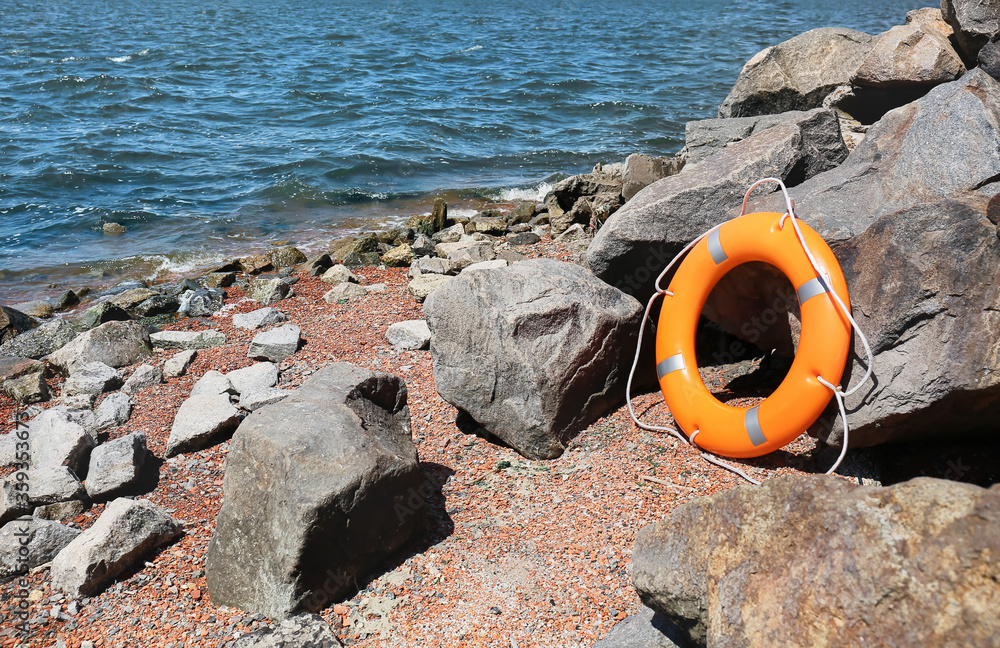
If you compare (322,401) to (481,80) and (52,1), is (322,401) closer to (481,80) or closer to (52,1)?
(481,80)

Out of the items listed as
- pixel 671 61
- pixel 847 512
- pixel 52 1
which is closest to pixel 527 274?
pixel 847 512

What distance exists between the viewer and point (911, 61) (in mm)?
5984

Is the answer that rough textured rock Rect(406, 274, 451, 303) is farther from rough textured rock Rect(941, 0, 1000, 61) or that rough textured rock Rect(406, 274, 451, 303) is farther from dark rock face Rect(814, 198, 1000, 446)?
rough textured rock Rect(941, 0, 1000, 61)

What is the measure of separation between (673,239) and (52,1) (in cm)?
3047

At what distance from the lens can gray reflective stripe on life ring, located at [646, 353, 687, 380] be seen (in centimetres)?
395

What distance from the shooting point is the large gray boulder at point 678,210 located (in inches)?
165

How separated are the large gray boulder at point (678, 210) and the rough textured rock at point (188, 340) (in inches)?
123

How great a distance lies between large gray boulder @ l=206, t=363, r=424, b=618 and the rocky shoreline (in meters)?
0.01

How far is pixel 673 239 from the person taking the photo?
422cm

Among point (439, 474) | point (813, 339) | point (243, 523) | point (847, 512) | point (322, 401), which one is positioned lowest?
point (439, 474)

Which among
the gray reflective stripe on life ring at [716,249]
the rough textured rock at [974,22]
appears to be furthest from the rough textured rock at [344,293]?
the rough textured rock at [974,22]

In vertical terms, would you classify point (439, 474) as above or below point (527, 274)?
below

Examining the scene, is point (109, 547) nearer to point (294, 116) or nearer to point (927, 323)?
point (927, 323)

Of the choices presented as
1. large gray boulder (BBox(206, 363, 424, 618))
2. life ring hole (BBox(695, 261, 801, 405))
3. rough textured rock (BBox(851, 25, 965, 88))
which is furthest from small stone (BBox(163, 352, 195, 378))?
rough textured rock (BBox(851, 25, 965, 88))
